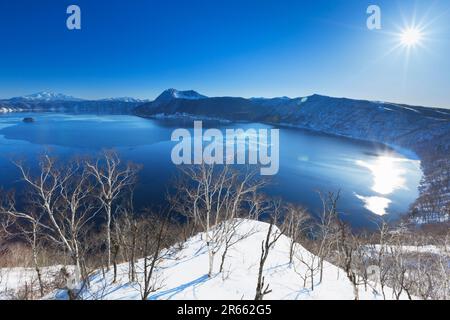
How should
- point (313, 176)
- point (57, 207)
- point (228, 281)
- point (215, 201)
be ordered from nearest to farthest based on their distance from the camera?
1. point (228, 281)
2. point (57, 207)
3. point (215, 201)
4. point (313, 176)

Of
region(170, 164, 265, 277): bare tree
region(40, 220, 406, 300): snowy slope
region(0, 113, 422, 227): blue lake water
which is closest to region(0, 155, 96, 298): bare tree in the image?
region(40, 220, 406, 300): snowy slope

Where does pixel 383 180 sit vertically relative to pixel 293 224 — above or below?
below

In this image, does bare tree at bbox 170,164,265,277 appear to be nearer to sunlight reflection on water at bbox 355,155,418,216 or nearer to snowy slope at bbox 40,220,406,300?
snowy slope at bbox 40,220,406,300

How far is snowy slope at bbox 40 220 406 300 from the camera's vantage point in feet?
39.8

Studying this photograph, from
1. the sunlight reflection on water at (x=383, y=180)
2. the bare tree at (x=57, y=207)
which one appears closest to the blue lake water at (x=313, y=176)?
the sunlight reflection on water at (x=383, y=180)

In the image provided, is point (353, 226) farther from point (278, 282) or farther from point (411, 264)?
point (278, 282)

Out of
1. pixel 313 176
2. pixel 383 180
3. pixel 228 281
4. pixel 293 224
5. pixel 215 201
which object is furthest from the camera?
pixel 383 180

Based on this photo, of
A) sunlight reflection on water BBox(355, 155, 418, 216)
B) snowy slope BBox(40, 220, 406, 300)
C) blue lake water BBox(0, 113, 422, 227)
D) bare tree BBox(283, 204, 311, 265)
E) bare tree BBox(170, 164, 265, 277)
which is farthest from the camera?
sunlight reflection on water BBox(355, 155, 418, 216)

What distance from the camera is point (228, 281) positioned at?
1377 cm

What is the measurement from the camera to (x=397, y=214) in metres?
47.7

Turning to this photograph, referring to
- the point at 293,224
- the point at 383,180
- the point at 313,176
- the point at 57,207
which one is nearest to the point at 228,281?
the point at 293,224

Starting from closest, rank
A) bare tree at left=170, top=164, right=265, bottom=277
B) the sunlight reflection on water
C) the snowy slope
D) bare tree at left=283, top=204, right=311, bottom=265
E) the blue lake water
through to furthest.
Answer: the snowy slope < bare tree at left=170, top=164, right=265, bottom=277 < bare tree at left=283, top=204, right=311, bottom=265 < the blue lake water < the sunlight reflection on water

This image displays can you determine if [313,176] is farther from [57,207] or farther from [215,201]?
[57,207]

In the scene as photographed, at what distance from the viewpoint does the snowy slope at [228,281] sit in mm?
12119
